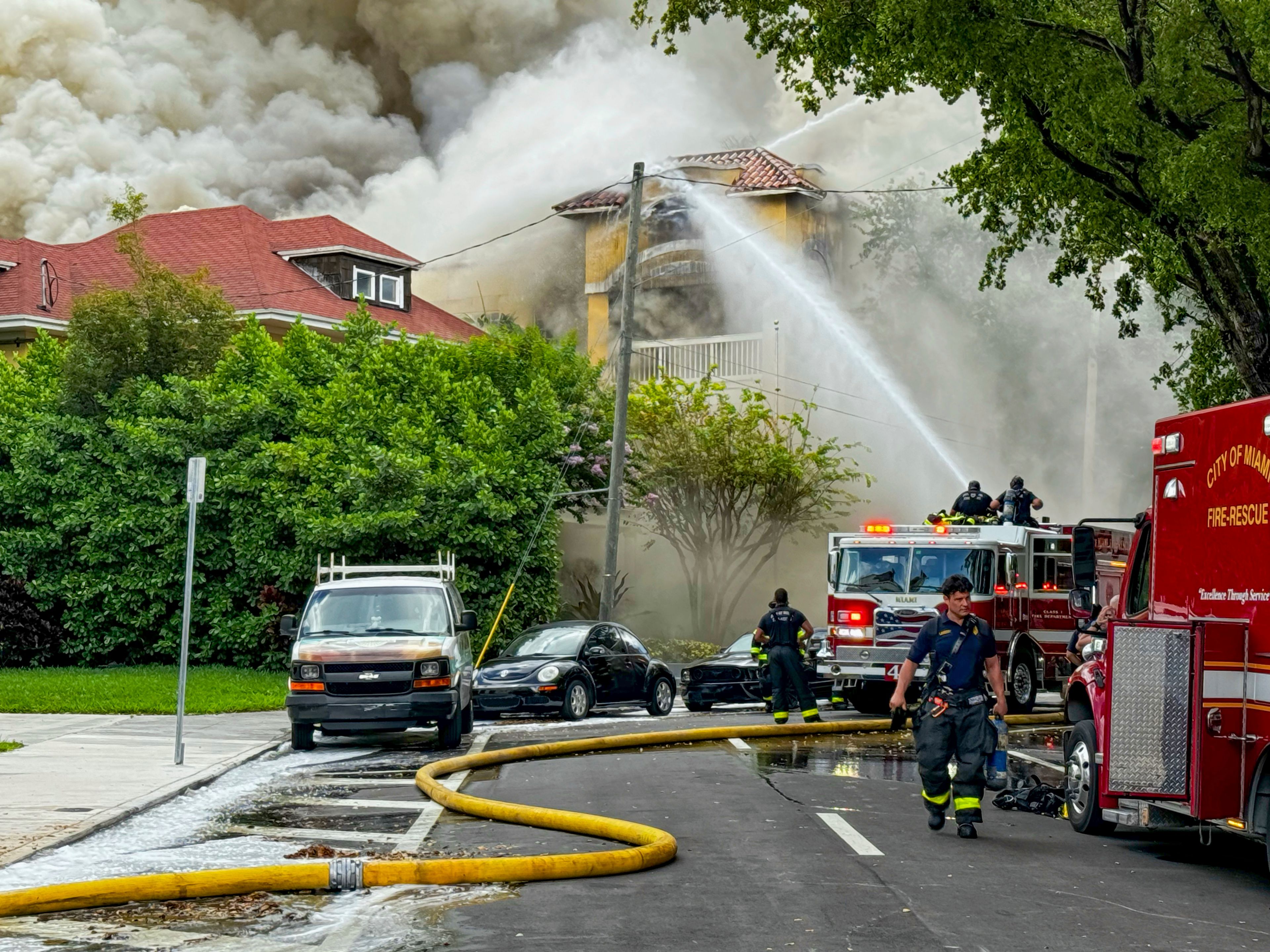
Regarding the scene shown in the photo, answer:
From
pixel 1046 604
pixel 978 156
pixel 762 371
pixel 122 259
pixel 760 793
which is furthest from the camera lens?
pixel 122 259

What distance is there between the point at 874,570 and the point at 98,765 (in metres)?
11.5

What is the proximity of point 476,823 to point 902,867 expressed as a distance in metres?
3.24

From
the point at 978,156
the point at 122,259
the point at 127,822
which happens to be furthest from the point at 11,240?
the point at 127,822

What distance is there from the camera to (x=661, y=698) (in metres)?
23.8

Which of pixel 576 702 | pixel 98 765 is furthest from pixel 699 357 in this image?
pixel 98 765

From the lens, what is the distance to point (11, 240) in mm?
45250

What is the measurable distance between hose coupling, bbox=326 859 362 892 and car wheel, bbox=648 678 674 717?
15.0 metres

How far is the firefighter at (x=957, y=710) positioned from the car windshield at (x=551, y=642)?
35.7 feet

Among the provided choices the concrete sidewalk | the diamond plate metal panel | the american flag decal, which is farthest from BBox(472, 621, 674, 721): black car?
the diamond plate metal panel

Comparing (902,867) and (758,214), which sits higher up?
(758,214)

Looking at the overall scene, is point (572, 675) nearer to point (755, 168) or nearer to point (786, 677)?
point (786, 677)

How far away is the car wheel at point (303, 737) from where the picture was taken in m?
17.4

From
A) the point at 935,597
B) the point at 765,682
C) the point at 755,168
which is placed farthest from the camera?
the point at 755,168

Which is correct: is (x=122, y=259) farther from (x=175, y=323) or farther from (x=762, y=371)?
(x=762, y=371)
